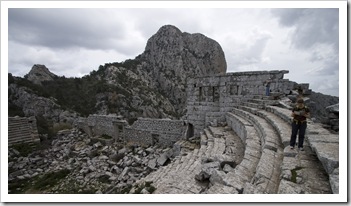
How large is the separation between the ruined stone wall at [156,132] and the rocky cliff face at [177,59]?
81.9 ft

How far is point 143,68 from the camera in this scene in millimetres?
45062

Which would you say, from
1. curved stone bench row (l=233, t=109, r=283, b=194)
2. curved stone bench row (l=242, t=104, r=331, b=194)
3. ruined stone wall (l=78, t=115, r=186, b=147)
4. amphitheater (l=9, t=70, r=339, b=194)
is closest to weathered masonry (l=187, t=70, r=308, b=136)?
amphitheater (l=9, t=70, r=339, b=194)

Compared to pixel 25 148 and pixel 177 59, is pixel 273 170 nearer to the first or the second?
pixel 25 148

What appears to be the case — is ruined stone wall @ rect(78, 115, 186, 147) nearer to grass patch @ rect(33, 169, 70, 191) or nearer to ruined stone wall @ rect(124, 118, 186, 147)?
ruined stone wall @ rect(124, 118, 186, 147)

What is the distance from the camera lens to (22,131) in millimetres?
17078

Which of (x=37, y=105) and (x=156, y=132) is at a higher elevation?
(x=37, y=105)

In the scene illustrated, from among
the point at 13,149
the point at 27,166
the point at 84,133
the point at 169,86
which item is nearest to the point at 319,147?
the point at 27,166

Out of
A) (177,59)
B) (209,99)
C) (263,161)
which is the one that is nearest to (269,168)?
(263,161)

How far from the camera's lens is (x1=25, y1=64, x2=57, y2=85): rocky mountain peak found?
35.9m

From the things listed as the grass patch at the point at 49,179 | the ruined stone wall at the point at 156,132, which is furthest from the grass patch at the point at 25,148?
the ruined stone wall at the point at 156,132

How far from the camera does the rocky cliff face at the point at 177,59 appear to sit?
1688 inches

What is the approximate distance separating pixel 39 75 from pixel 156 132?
32741 millimetres

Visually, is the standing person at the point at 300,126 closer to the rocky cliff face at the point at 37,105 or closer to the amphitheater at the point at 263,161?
the amphitheater at the point at 263,161

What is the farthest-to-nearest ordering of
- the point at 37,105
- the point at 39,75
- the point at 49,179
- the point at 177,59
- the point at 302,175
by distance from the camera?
the point at 177,59 < the point at 39,75 < the point at 37,105 < the point at 49,179 < the point at 302,175
